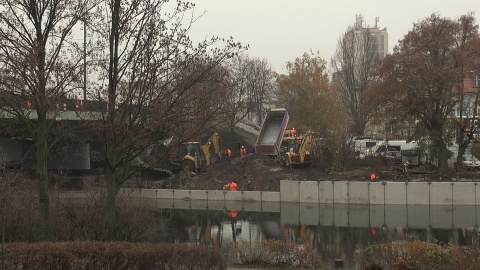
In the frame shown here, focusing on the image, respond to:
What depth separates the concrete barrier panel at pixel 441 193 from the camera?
40.0 m

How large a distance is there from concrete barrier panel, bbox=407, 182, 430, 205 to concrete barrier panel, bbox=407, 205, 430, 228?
383mm

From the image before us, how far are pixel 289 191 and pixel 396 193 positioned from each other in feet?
25.8

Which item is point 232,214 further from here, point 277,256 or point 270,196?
point 277,256

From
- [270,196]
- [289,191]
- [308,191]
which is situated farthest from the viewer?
[270,196]

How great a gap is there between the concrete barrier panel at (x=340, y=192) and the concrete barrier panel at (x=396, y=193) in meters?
2.95

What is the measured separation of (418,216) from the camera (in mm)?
36250

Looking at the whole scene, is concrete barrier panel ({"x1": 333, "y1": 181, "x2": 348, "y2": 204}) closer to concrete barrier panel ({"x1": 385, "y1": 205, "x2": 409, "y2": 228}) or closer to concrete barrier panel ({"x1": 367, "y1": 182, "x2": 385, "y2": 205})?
concrete barrier panel ({"x1": 367, "y1": 182, "x2": 385, "y2": 205})

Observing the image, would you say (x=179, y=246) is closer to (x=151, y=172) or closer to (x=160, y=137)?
(x=160, y=137)

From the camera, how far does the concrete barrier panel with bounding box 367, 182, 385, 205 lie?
41.2m

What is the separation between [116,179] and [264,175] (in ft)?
112

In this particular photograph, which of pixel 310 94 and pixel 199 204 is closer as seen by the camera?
pixel 199 204

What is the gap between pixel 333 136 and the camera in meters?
51.9

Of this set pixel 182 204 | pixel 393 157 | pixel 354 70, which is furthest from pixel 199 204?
pixel 354 70

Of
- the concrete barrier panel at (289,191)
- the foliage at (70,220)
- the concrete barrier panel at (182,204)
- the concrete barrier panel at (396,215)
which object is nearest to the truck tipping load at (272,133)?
the concrete barrier panel at (289,191)
